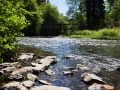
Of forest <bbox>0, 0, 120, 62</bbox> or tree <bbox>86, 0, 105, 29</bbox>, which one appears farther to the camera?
tree <bbox>86, 0, 105, 29</bbox>

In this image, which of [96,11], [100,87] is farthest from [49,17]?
[100,87]

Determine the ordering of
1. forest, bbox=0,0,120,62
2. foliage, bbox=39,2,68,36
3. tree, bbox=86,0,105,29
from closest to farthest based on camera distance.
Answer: forest, bbox=0,0,120,62, foliage, bbox=39,2,68,36, tree, bbox=86,0,105,29

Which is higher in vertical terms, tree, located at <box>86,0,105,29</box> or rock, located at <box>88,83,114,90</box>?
tree, located at <box>86,0,105,29</box>

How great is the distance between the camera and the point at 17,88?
769 centimetres

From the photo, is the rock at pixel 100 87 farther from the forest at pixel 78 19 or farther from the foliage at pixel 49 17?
the foliage at pixel 49 17

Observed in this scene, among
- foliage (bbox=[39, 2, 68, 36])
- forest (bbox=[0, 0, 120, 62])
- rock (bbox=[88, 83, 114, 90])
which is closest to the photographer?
rock (bbox=[88, 83, 114, 90])

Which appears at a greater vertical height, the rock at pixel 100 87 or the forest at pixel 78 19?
the forest at pixel 78 19

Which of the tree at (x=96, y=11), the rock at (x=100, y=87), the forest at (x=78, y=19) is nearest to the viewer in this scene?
the rock at (x=100, y=87)

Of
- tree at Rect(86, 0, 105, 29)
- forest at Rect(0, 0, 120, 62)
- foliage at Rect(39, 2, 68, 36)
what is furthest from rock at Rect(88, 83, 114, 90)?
tree at Rect(86, 0, 105, 29)

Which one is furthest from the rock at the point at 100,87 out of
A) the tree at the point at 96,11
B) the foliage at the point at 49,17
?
the tree at the point at 96,11

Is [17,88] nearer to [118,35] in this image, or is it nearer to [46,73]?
[46,73]

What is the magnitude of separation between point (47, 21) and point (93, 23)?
13.7 meters

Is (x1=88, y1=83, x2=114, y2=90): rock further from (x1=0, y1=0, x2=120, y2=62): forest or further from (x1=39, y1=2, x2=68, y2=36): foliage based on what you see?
(x1=39, y1=2, x2=68, y2=36): foliage

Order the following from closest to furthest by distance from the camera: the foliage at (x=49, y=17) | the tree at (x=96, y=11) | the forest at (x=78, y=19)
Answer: the forest at (x=78, y=19)
the foliage at (x=49, y=17)
the tree at (x=96, y=11)
